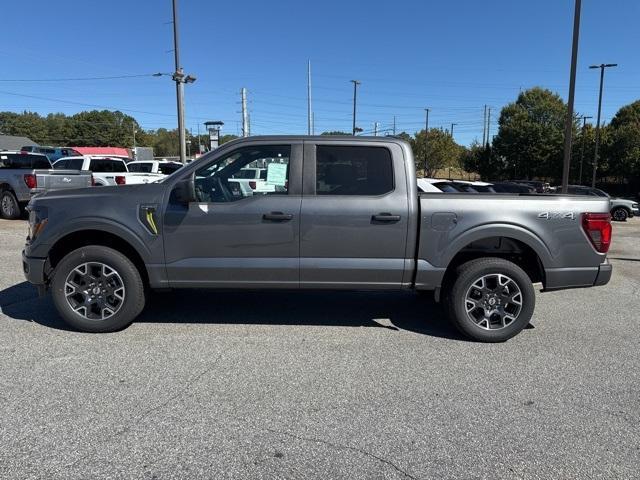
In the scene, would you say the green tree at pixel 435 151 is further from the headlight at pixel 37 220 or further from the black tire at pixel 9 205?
the headlight at pixel 37 220

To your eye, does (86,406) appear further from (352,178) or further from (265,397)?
(352,178)

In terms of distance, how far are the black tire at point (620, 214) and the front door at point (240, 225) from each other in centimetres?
2273

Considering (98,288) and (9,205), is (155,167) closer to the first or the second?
(9,205)

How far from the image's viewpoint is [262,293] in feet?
20.5

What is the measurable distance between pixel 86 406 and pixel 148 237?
1.68 meters

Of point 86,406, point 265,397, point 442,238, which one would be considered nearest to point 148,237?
point 86,406

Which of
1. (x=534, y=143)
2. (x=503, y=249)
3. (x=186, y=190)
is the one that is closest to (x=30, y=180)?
(x=186, y=190)

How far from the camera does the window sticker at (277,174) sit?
4618 millimetres

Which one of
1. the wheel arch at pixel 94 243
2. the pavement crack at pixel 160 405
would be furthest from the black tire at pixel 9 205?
the pavement crack at pixel 160 405

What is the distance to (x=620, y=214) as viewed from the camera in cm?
2292

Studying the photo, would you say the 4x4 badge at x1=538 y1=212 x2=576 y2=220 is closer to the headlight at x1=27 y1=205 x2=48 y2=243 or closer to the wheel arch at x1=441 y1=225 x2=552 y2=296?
the wheel arch at x1=441 y1=225 x2=552 y2=296

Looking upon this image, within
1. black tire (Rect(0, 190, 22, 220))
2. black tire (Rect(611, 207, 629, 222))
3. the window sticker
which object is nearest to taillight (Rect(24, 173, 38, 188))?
black tire (Rect(0, 190, 22, 220))

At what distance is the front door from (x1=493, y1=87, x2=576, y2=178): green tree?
48.8 meters

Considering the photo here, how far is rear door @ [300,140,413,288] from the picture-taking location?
177 inches
